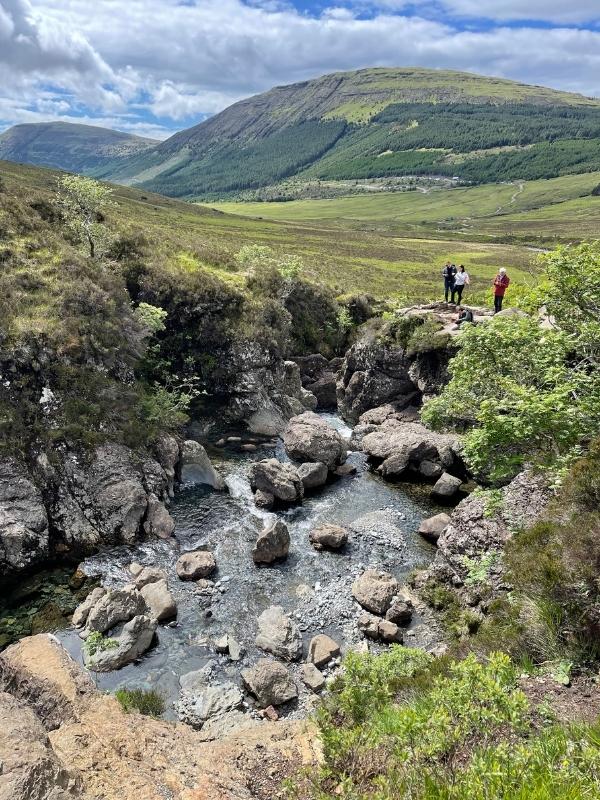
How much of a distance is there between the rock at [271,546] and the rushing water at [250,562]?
1.71ft

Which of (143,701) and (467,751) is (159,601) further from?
(467,751)

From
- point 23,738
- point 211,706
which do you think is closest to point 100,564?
point 211,706

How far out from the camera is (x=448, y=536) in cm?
2836

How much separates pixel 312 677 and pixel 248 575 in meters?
8.23

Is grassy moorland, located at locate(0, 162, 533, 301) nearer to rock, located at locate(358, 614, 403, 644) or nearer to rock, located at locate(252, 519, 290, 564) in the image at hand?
rock, located at locate(252, 519, 290, 564)

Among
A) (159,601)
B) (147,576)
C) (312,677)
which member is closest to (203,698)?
(312,677)

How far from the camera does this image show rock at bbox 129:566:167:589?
27.6 metres

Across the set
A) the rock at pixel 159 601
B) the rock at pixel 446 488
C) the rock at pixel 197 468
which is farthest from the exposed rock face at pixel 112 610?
the rock at pixel 446 488

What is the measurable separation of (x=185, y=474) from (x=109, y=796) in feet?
88.1

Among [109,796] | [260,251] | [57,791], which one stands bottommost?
[109,796]

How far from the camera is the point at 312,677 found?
860 inches

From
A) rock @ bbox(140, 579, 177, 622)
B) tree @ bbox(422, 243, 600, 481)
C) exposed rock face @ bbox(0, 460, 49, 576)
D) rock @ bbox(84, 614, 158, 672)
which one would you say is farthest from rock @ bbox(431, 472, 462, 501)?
exposed rock face @ bbox(0, 460, 49, 576)

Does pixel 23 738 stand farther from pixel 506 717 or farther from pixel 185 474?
pixel 185 474

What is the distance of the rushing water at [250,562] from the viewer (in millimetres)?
23688
